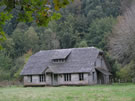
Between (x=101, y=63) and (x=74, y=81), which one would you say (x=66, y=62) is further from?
(x=101, y=63)

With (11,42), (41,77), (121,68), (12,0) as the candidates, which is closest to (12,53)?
(11,42)

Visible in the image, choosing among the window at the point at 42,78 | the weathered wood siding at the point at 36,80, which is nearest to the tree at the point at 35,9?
the weathered wood siding at the point at 36,80

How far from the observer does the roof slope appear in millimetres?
41812

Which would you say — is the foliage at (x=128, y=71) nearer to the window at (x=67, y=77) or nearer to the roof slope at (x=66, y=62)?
the roof slope at (x=66, y=62)

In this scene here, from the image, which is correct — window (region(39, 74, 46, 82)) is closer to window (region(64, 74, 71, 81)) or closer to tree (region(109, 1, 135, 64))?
window (region(64, 74, 71, 81))

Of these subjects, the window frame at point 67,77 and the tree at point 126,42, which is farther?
the window frame at point 67,77

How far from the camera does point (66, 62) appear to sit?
145 ft

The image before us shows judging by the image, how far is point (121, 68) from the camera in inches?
1822

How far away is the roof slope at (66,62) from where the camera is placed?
41.8 m

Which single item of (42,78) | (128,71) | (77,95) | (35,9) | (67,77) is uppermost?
(35,9)

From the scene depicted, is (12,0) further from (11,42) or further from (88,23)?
(88,23)

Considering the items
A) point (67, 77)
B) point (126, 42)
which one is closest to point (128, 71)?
point (126, 42)

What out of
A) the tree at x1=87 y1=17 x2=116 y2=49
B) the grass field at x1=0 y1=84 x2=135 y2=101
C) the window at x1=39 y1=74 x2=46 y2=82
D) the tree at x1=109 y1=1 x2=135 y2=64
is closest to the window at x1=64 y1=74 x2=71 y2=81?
the window at x1=39 y1=74 x2=46 y2=82

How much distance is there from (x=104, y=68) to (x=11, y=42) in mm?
32119
